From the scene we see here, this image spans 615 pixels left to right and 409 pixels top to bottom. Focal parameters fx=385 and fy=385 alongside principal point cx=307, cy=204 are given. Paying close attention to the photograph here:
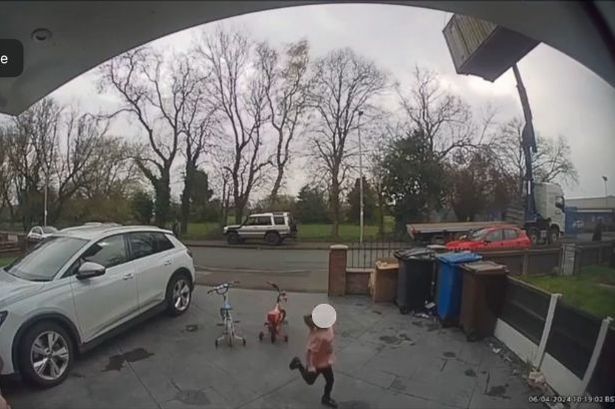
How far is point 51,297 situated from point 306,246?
414 centimetres

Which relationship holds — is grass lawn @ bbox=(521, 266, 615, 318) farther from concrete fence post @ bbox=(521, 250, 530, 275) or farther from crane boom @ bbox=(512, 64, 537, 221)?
crane boom @ bbox=(512, 64, 537, 221)

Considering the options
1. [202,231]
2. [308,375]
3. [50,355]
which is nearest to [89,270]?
[50,355]

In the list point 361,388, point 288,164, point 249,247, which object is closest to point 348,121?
point 288,164

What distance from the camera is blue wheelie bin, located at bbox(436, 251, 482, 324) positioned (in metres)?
4.76

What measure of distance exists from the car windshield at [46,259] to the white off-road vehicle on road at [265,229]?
2249mm

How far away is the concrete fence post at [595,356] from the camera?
2655 millimetres

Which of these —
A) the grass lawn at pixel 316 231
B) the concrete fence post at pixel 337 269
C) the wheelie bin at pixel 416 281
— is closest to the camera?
the wheelie bin at pixel 416 281

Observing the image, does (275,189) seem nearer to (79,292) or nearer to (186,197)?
(186,197)

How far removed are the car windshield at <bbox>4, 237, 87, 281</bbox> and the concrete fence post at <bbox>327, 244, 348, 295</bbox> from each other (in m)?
3.46

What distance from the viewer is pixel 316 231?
6.56 m

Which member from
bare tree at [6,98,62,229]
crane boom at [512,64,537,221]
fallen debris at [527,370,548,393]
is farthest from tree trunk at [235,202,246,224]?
fallen debris at [527,370,548,393]

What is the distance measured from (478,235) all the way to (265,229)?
12.9ft

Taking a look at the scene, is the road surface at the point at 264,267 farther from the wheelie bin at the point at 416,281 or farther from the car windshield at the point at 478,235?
the car windshield at the point at 478,235

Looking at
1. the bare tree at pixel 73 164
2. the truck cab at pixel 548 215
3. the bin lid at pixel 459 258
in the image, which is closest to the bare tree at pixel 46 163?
the bare tree at pixel 73 164
